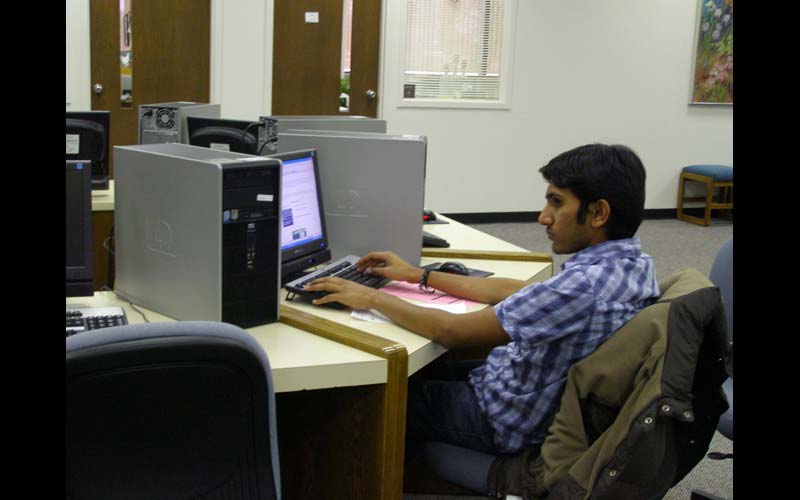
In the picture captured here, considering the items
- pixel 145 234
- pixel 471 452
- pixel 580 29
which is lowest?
pixel 471 452

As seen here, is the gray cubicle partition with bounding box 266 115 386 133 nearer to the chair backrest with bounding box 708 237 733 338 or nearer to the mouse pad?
the mouse pad

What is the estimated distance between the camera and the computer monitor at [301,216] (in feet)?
7.77

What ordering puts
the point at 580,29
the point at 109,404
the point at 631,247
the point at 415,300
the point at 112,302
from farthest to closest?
the point at 580,29 < the point at 415,300 < the point at 112,302 < the point at 631,247 < the point at 109,404

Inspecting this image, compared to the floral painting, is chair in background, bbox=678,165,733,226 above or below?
below

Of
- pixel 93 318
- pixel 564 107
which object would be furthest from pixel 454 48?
pixel 93 318

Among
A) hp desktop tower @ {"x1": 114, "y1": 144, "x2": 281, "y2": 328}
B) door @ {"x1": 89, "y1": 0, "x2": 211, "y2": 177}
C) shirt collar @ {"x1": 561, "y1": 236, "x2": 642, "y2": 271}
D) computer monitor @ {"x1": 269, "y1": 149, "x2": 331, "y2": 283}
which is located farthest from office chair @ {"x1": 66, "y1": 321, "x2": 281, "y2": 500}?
door @ {"x1": 89, "y1": 0, "x2": 211, "y2": 177}

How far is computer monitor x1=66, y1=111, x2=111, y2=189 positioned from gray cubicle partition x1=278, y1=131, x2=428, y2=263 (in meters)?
1.15

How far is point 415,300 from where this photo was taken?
2.31m

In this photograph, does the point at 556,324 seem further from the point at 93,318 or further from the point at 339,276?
the point at 93,318

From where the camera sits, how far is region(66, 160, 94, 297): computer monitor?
1951 mm
